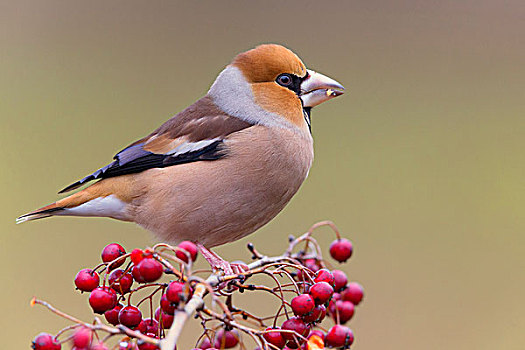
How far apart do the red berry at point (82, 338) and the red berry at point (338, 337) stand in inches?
25.7

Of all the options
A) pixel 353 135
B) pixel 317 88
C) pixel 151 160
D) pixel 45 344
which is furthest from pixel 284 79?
pixel 353 135

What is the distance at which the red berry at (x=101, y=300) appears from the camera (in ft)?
5.85

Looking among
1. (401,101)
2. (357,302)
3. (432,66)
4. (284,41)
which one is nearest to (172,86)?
(284,41)

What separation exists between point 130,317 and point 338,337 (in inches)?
21.1

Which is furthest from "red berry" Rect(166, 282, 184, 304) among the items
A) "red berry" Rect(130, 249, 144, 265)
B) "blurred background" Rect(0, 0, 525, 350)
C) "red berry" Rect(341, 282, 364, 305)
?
"blurred background" Rect(0, 0, 525, 350)

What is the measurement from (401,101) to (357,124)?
1.86 feet

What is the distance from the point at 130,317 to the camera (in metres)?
1.77

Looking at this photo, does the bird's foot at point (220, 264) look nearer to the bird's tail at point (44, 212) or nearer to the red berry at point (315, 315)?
the red berry at point (315, 315)

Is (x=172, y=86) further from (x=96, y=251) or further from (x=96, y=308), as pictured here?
(x=96, y=308)

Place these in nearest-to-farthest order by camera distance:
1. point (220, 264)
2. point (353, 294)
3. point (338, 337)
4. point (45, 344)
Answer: point (45, 344), point (338, 337), point (353, 294), point (220, 264)

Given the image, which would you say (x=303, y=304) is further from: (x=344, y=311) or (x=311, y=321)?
(x=344, y=311)

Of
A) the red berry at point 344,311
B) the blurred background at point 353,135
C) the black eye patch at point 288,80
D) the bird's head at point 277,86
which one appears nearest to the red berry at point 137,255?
the red berry at point 344,311

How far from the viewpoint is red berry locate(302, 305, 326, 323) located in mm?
1816

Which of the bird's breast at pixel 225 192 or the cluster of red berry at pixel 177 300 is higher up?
the bird's breast at pixel 225 192
